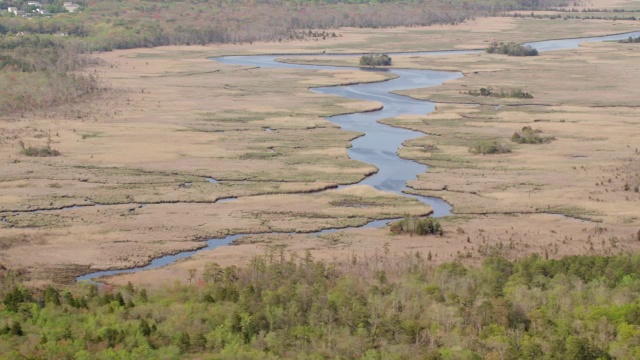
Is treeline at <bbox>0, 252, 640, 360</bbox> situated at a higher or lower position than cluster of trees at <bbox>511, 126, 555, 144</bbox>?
higher

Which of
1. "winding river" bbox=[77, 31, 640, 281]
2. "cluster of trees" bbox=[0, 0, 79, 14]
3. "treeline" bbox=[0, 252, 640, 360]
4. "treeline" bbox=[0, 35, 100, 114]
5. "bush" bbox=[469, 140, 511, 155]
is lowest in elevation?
"winding river" bbox=[77, 31, 640, 281]

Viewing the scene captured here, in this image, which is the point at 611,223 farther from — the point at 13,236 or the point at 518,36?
the point at 518,36

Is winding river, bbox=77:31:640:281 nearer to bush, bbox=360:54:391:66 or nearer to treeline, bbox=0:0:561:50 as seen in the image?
bush, bbox=360:54:391:66

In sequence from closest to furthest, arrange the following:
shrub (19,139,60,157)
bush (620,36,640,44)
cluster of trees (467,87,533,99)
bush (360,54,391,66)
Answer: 1. shrub (19,139,60,157)
2. cluster of trees (467,87,533,99)
3. bush (360,54,391,66)
4. bush (620,36,640,44)

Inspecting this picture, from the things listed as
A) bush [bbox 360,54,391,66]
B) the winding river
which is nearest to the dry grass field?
the winding river

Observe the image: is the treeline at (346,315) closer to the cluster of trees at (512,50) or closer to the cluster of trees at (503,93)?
the cluster of trees at (503,93)

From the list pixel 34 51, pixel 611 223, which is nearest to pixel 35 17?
pixel 34 51
